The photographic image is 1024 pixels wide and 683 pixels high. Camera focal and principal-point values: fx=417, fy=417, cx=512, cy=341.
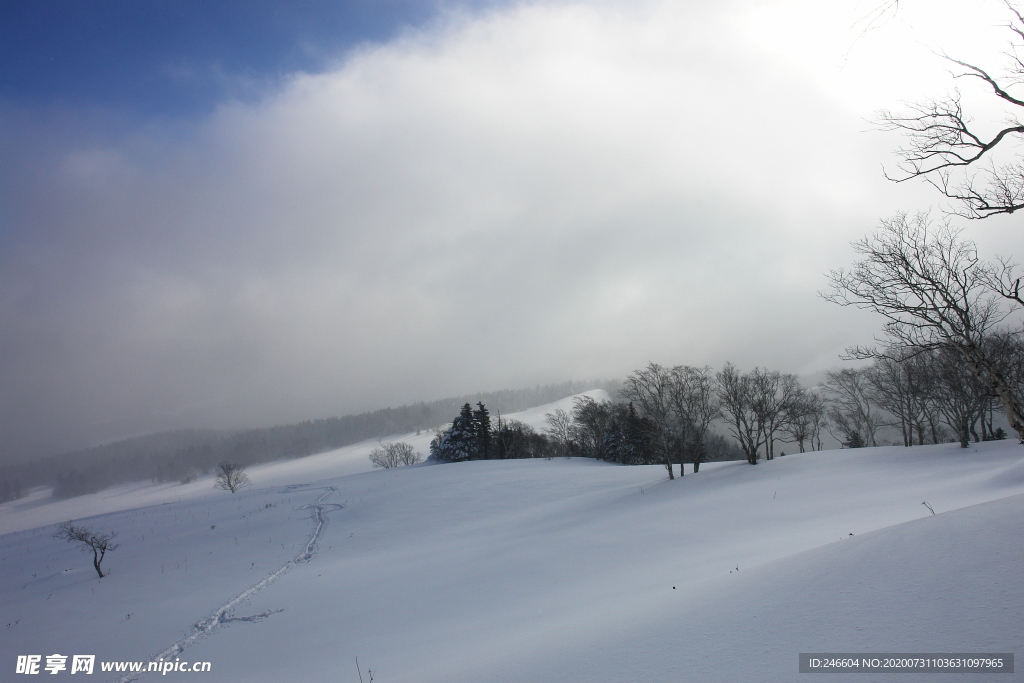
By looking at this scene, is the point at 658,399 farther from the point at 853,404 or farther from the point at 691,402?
the point at 853,404

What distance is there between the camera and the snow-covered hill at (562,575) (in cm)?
383

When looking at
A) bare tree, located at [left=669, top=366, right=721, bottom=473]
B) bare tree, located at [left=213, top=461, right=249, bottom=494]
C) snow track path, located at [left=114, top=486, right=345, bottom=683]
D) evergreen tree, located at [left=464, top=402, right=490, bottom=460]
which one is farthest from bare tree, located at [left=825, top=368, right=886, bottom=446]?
bare tree, located at [left=213, top=461, right=249, bottom=494]

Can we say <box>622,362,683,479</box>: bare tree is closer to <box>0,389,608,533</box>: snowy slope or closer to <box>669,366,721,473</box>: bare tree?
<box>669,366,721,473</box>: bare tree

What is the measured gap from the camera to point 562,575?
11836mm

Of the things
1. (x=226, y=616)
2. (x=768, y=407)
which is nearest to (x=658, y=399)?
(x=768, y=407)

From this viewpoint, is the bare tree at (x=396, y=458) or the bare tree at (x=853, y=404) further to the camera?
the bare tree at (x=396, y=458)

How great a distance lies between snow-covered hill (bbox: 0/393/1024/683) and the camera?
3828 mm

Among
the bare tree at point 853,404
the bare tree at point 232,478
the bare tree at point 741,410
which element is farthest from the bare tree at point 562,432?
the bare tree at point 232,478

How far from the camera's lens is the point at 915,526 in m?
5.31

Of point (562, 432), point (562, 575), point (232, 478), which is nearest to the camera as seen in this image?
point (562, 575)

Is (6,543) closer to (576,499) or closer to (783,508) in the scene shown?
(576,499)

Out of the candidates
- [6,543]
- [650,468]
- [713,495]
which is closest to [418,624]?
[713,495]

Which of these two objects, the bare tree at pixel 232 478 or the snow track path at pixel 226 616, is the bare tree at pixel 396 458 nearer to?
the bare tree at pixel 232 478

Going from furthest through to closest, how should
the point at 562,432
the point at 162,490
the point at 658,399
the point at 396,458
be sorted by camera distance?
the point at 162,490 → the point at 396,458 → the point at 562,432 → the point at 658,399
